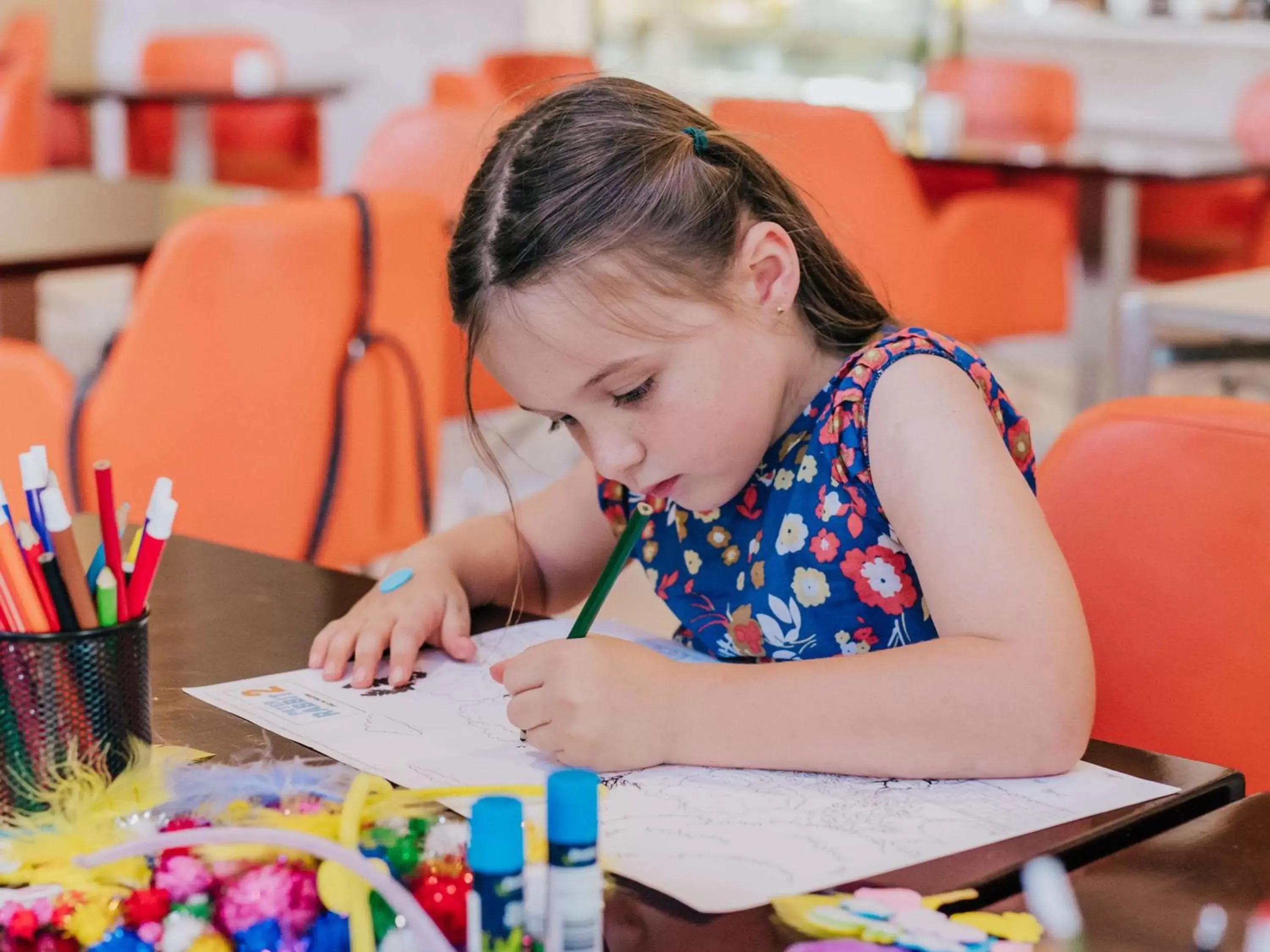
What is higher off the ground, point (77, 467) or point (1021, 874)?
point (1021, 874)

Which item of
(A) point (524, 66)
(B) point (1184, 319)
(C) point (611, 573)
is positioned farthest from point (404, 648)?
(A) point (524, 66)

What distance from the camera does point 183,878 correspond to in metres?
0.62

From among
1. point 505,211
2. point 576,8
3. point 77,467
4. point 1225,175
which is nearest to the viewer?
point 505,211

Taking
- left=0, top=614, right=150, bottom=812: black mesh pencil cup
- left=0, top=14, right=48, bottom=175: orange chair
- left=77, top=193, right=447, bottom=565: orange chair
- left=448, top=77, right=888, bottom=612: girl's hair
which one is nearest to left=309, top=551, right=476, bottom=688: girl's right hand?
left=448, top=77, right=888, bottom=612: girl's hair

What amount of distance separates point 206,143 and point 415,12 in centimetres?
181

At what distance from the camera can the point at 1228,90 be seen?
5512 mm

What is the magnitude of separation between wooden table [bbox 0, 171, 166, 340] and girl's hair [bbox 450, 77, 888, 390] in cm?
137

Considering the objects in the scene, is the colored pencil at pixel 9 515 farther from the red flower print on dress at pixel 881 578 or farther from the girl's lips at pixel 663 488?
the red flower print on dress at pixel 881 578

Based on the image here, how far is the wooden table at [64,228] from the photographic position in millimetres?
2258

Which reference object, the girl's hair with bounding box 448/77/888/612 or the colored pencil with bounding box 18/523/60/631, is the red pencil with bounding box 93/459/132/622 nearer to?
the colored pencil with bounding box 18/523/60/631

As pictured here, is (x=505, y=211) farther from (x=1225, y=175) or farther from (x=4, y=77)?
(x=4, y=77)

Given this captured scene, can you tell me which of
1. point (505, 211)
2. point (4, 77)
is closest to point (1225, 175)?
point (505, 211)

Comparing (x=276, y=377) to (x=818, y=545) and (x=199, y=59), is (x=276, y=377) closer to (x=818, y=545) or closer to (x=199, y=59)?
(x=818, y=545)

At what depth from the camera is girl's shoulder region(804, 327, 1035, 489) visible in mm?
999
